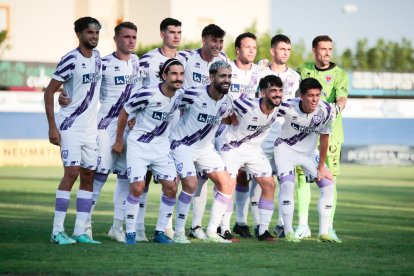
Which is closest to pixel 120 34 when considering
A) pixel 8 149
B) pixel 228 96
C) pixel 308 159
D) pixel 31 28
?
pixel 228 96

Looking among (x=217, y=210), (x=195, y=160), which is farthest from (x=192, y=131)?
(x=217, y=210)

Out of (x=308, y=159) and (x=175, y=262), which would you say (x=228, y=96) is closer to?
(x=308, y=159)

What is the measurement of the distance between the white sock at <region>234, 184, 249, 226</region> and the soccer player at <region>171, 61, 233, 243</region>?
2.99 feet

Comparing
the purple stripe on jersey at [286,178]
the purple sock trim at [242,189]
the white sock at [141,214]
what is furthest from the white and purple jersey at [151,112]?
the purple sock trim at [242,189]

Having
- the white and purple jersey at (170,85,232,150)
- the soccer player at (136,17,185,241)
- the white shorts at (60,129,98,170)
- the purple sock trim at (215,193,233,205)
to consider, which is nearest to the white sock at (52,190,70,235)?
the white shorts at (60,129,98,170)

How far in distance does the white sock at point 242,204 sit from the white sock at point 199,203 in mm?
681

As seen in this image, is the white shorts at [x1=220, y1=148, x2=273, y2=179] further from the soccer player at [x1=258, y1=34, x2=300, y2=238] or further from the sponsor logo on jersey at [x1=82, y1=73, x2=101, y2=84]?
the sponsor logo on jersey at [x1=82, y1=73, x2=101, y2=84]

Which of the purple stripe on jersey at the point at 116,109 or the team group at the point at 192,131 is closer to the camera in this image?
the team group at the point at 192,131

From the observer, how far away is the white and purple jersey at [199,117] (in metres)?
13.4

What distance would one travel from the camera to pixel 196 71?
47.1 ft

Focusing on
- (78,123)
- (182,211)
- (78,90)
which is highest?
(78,90)

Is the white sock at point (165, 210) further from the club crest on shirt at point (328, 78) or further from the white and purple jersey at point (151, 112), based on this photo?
the club crest on shirt at point (328, 78)

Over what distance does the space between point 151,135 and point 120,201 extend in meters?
1.16

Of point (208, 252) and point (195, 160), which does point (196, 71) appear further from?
point (208, 252)
